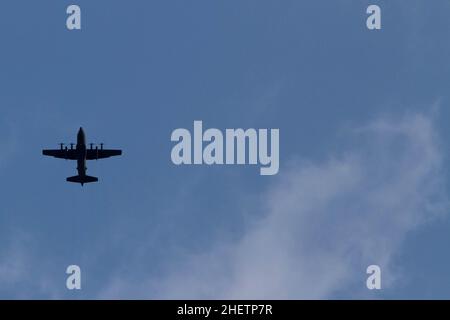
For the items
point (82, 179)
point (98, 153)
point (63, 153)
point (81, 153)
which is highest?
point (98, 153)

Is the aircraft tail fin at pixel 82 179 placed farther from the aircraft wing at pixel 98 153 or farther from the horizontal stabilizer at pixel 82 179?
the aircraft wing at pixel 98 153

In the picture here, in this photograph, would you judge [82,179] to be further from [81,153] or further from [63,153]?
[63,153]

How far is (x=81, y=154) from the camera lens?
151750 millimetres

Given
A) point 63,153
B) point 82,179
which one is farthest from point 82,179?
point 63,153

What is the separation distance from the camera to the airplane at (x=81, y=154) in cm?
15025

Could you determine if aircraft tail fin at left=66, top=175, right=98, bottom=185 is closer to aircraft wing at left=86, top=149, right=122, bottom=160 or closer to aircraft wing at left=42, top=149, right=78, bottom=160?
aircraft wing at left=42, top=149, right=78, bottom=160

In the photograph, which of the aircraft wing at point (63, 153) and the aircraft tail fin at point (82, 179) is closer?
the aircraft tail fin at point (82, 179)

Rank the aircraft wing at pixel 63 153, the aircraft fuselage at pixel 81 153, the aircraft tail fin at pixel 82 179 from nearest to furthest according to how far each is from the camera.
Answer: the aircraft fuselage at pixel 81 153 → the aircraft tail fin at pixel 82 179 → the aircraft wing at pixel 63 153
